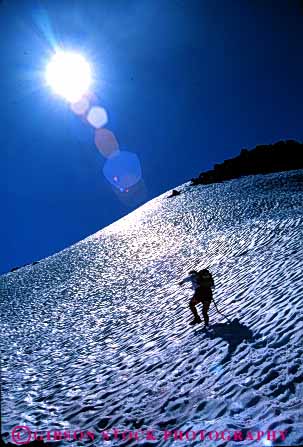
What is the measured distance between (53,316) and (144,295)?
220 inches

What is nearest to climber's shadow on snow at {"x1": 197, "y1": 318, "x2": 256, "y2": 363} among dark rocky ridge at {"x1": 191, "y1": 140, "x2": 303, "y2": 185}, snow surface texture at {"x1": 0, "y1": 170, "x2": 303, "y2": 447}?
snow surface texture at {"x1": 0, "y1": 170, "x2": 303, "y2": 447}

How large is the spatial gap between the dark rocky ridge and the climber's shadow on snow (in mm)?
50452

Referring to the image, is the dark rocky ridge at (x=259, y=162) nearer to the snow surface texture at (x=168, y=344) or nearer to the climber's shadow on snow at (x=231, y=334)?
the snow surface texture at (x=168, y=344)

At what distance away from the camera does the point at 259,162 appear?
204ft

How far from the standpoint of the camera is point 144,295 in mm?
18203

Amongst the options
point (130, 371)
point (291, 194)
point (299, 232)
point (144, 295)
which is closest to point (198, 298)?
point (130, 371)

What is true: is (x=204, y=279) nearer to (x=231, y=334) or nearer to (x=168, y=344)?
(x=231, y=334)

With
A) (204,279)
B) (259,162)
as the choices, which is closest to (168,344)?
(204,279)

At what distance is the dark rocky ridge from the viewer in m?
58.7

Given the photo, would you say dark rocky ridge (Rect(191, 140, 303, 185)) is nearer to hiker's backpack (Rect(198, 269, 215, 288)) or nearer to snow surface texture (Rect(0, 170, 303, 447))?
snow surface texture (Rect(0, 170, 303, 447))

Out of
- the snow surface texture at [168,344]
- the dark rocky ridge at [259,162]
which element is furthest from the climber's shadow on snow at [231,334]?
the dark rocky ridge at [259,162]

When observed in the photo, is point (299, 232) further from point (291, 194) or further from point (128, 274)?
point (291, 194)

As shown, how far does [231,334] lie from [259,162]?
57.9 metres

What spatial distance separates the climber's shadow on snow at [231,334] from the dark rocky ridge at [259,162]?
166 ft
